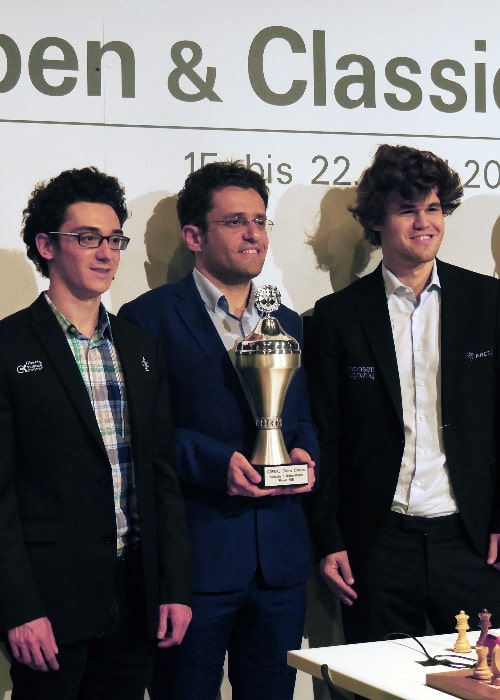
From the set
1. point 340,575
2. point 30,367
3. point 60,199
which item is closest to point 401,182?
point 60,199

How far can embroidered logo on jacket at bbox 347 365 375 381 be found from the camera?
364 centimetres

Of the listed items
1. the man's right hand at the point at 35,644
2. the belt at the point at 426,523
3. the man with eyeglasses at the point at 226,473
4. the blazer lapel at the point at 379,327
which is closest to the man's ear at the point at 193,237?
the man with eyeglasses at the point at 226,473

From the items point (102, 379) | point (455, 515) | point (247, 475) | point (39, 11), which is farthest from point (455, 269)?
point (39, 11)

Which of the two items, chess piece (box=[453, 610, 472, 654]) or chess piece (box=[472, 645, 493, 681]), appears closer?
chess piece (box=[472, 645, 493, 681])

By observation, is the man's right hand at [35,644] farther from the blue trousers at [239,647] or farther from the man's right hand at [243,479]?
the man's right hand at [243,479]

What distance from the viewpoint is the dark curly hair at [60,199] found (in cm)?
328

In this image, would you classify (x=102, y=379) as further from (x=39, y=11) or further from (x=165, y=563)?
(x=39, y=11)

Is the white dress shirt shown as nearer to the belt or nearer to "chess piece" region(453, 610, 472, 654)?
the belt

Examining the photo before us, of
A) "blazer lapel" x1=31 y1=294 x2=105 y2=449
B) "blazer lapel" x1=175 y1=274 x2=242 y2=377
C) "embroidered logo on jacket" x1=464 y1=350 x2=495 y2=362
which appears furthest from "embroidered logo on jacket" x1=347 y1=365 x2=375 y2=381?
"blazer lapel" x1=31 y1=294 x2=105 y2=449

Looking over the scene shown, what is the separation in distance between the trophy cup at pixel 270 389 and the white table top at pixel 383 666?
2.39 feet

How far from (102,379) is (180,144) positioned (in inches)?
44.8

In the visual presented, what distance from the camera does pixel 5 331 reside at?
307 centimetres

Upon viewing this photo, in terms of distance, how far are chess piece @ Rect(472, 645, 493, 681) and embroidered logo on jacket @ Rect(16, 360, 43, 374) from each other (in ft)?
4.29

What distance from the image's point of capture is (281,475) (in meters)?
3.28
